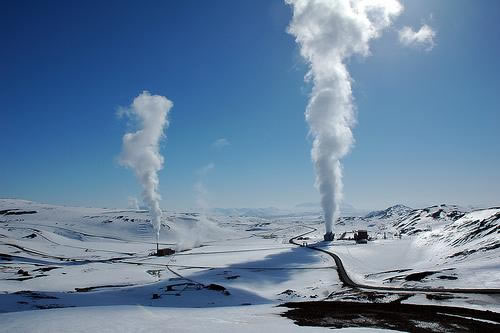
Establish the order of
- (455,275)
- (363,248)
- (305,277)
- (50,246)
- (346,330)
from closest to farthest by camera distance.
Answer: (346,330), (455,275), (305,277), (363,248), (50,246)

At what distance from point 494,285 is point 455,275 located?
694cm

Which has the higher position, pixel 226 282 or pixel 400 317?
pixel 226 282

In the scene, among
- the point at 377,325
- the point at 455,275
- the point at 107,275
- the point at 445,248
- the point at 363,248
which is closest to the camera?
the point at 377,325

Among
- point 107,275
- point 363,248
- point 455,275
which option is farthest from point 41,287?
point 363,248

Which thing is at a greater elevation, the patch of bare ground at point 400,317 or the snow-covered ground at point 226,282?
the snow-covered ground at point 226,282

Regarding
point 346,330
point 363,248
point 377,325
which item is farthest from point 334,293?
point 363,248

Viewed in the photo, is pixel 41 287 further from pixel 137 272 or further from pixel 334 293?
pixel 334 293

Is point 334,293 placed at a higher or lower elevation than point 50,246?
lower

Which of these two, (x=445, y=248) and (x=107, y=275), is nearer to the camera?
(x=107, y=275)

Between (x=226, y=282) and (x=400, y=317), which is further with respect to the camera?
(x=226, y=282)

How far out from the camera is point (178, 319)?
26.1 metres

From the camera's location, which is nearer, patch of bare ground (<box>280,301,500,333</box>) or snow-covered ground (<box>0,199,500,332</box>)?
patch of bare ground (<box>280,301,500,333</box>)

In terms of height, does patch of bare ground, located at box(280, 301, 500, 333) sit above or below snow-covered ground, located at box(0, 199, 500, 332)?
below

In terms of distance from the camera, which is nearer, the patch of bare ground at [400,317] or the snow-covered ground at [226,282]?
the patch of bare ground at [400,317]
